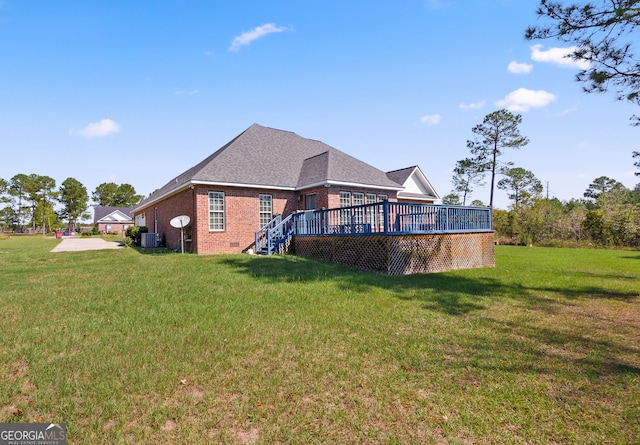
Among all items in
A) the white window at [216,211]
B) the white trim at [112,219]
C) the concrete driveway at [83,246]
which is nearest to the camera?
the white window at [216,211]

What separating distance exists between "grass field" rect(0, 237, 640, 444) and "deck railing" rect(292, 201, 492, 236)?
12.5ft

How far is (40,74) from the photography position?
12.6 meters

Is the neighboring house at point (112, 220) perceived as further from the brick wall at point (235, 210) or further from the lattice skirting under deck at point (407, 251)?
the lattice skirting under deck at point (407, 251)

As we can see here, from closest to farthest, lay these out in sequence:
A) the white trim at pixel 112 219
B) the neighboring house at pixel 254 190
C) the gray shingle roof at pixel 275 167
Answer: the neighboring house at pixel 254 190, the gray shingle roof at pixel 275 167, the white trim at pixel 112 219

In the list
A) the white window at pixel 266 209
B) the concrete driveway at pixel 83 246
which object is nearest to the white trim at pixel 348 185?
the white window at pixel 266 209

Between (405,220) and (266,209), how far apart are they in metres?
7.52

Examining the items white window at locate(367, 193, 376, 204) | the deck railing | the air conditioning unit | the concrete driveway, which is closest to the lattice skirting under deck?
the deck railing

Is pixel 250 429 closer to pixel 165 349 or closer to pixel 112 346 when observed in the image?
pixel 165 349

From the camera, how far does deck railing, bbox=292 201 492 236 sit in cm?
1098

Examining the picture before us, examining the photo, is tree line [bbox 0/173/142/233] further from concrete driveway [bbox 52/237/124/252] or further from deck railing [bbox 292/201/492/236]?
deck railing [bbox 292/201/492/236]

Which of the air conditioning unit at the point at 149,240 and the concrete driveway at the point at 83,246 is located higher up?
the air conditioning unit at the point at 149,240

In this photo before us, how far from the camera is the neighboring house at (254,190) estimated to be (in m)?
15.2

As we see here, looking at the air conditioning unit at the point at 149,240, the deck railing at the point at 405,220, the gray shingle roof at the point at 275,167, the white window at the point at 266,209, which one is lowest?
the air conditioning unit at the point at 149,240

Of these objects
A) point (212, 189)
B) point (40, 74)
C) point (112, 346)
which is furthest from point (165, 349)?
point (40, 74)
